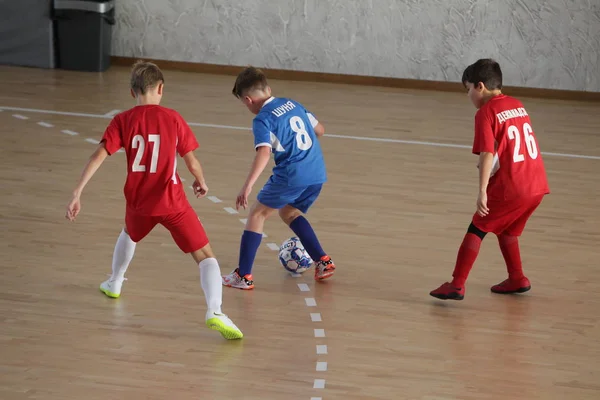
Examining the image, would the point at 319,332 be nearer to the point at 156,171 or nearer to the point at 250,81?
the point at 156,171

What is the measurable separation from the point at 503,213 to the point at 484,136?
16.4 inches

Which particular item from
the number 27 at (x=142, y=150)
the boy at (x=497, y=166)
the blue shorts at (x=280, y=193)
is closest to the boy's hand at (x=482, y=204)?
the boy at (x=497, y=166)

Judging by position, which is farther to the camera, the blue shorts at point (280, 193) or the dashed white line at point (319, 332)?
A: the blue shorts at point (280, 193)

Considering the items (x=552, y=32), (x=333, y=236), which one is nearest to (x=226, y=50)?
(x=552, y=32)

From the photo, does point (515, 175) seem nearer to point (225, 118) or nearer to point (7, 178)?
point (7, 178)

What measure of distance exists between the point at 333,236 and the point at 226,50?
5346 mm

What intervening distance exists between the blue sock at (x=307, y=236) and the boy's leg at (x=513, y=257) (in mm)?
925

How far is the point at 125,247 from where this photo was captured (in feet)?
14.1

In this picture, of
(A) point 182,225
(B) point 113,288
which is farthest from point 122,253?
(A) point 182,225

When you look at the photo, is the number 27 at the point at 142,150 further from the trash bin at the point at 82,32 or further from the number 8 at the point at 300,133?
the trash bin at the point at 82,32

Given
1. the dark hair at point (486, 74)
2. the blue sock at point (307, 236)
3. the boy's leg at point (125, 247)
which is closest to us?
the boy's leg at point (125, 247)

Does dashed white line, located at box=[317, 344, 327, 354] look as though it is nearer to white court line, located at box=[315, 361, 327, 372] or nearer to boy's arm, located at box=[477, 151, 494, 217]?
white court line, located at box=[315, 361, 327, 372]

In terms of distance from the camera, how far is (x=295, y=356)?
3.98m

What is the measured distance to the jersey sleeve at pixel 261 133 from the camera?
443cm
